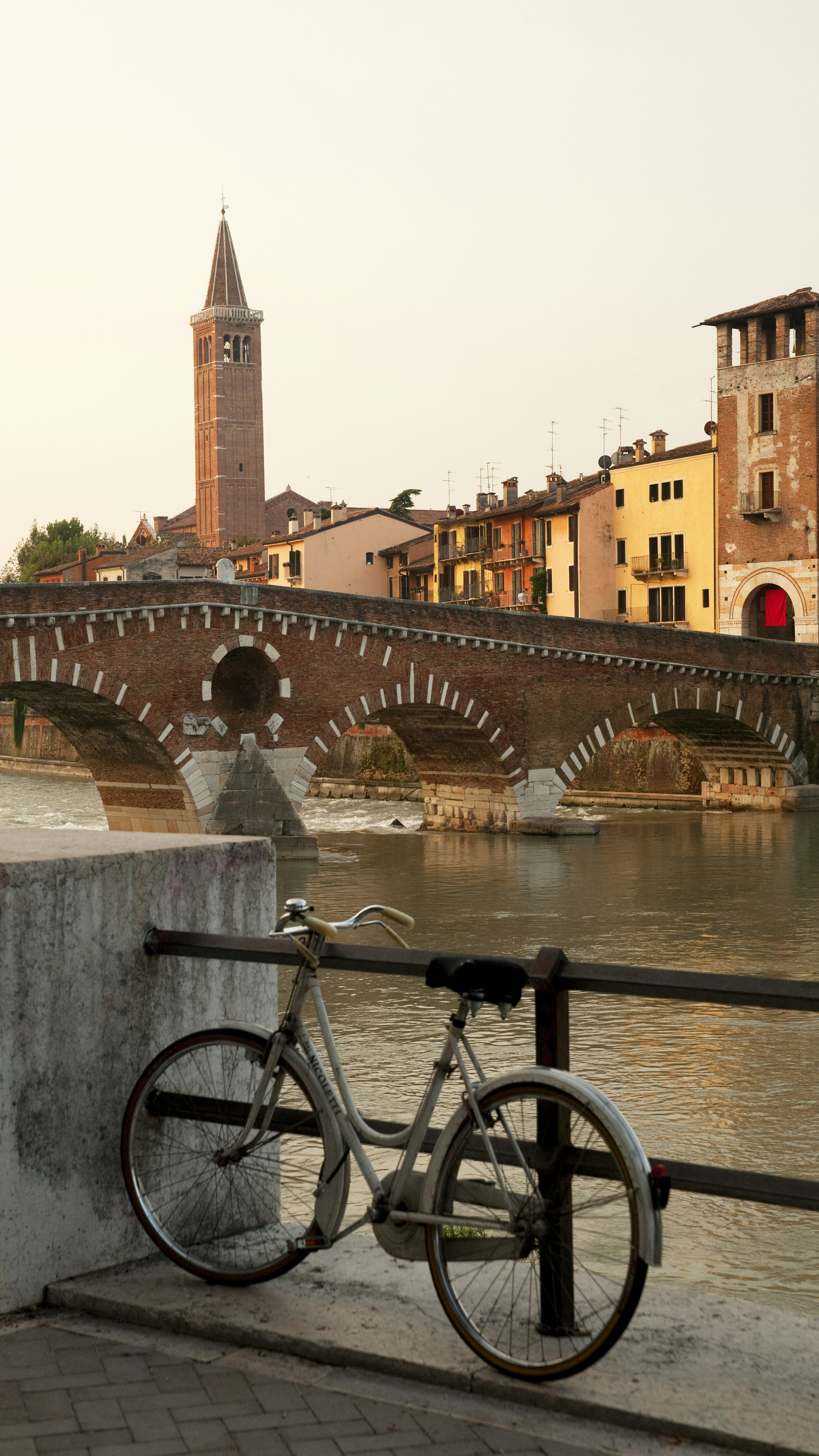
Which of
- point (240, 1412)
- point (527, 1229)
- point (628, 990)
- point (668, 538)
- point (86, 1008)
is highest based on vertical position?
point (668, 538)

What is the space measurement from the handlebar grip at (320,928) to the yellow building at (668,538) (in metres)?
36.7

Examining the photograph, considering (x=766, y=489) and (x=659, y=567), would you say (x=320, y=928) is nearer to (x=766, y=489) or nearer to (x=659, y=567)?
(x=766, y=489)

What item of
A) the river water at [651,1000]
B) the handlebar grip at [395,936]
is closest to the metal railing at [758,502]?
the river water at [651,1000]

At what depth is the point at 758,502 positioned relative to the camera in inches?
1469

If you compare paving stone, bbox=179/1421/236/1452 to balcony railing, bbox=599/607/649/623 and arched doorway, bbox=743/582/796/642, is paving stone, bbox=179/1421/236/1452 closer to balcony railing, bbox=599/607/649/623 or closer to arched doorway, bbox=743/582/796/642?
arched doorway, bbox=743/582/796/642

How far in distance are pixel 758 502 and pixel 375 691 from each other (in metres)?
15.3

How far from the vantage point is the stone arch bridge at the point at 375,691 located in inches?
908

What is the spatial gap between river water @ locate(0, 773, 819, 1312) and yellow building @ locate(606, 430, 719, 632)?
12.3m

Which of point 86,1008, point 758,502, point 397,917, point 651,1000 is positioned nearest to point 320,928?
point 397,917

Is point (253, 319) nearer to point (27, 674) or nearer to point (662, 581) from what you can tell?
point (662, 581)

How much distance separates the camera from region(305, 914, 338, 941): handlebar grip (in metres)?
3.26

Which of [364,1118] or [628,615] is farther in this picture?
[628,615]

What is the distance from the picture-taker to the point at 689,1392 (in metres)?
2.70

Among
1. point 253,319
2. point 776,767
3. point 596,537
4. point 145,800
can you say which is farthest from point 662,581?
point 253,319
